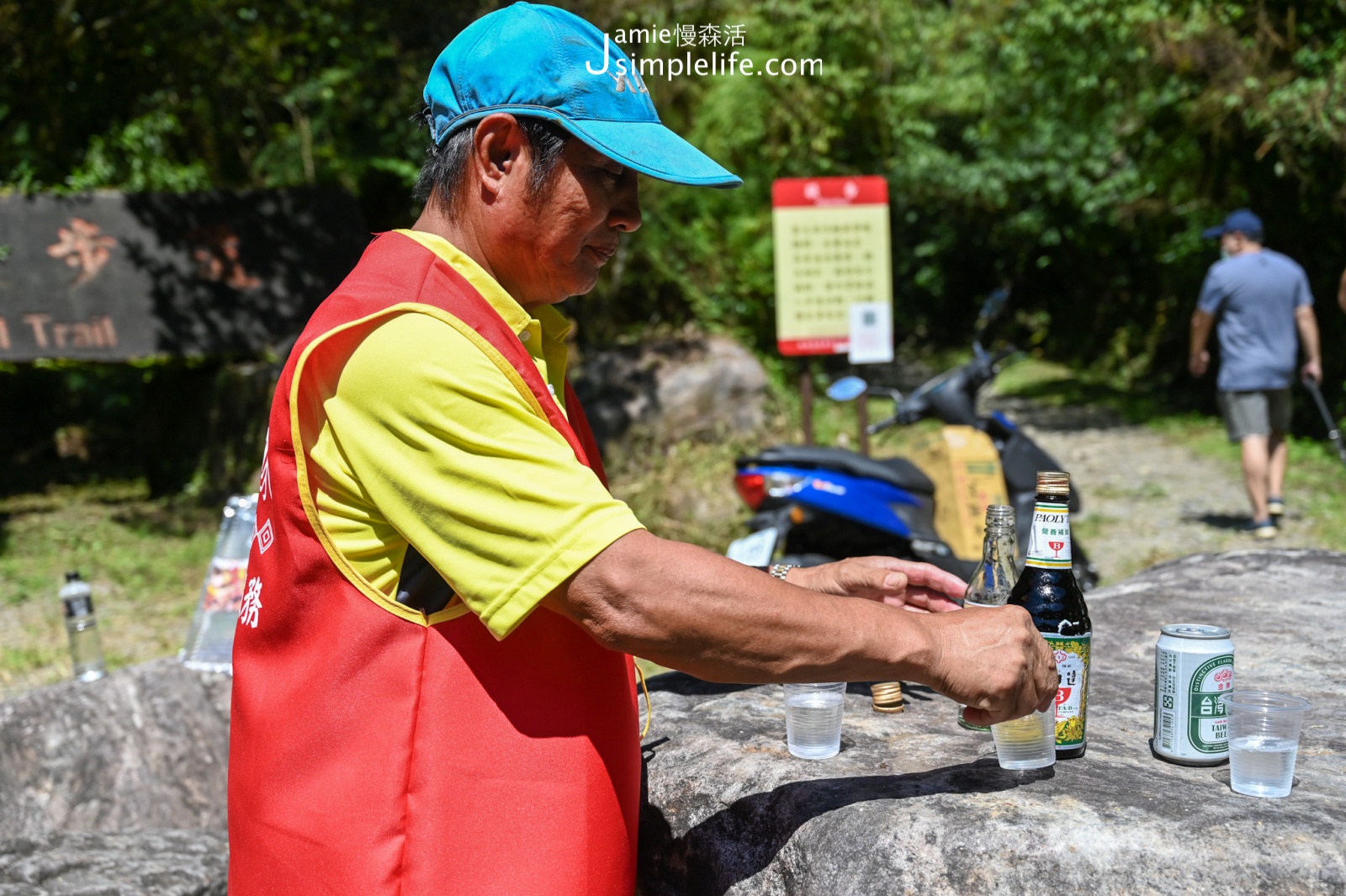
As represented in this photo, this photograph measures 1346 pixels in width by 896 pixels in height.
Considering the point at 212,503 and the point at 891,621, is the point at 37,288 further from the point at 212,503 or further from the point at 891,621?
the point at 891,621

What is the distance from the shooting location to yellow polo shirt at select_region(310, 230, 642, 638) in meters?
1.27

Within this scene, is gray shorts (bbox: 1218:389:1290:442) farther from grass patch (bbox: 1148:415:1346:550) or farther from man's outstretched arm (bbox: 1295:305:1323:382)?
grass patch (bbox: 1148:415:1346:550)

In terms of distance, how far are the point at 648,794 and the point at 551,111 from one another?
3.70 ft

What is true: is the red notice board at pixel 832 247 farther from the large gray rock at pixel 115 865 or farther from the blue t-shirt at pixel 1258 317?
the large gray rock at pixel 115 865

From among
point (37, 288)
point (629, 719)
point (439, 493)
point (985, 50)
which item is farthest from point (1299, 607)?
point (985, 50)

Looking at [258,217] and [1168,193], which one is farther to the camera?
[1168,193]

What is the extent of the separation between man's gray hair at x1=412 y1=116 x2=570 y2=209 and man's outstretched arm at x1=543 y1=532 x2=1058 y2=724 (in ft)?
1.72

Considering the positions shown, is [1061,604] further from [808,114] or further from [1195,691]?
[808,114]

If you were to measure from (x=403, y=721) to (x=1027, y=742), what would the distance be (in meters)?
0.92

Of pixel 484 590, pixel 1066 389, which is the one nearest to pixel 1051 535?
pixel 484 590

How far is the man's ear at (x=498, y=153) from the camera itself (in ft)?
4.73

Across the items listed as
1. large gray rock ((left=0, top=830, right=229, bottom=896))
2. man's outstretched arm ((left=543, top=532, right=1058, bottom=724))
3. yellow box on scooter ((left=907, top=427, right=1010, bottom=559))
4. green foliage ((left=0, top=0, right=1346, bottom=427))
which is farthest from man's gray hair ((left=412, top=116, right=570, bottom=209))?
green foliage ((left=0, top=0, right=1346, bottom=427))

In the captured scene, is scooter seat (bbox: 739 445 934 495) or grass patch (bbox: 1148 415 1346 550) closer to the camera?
scooter seat (bbox: 739 445 934 495)

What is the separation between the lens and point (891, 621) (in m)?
1.43
